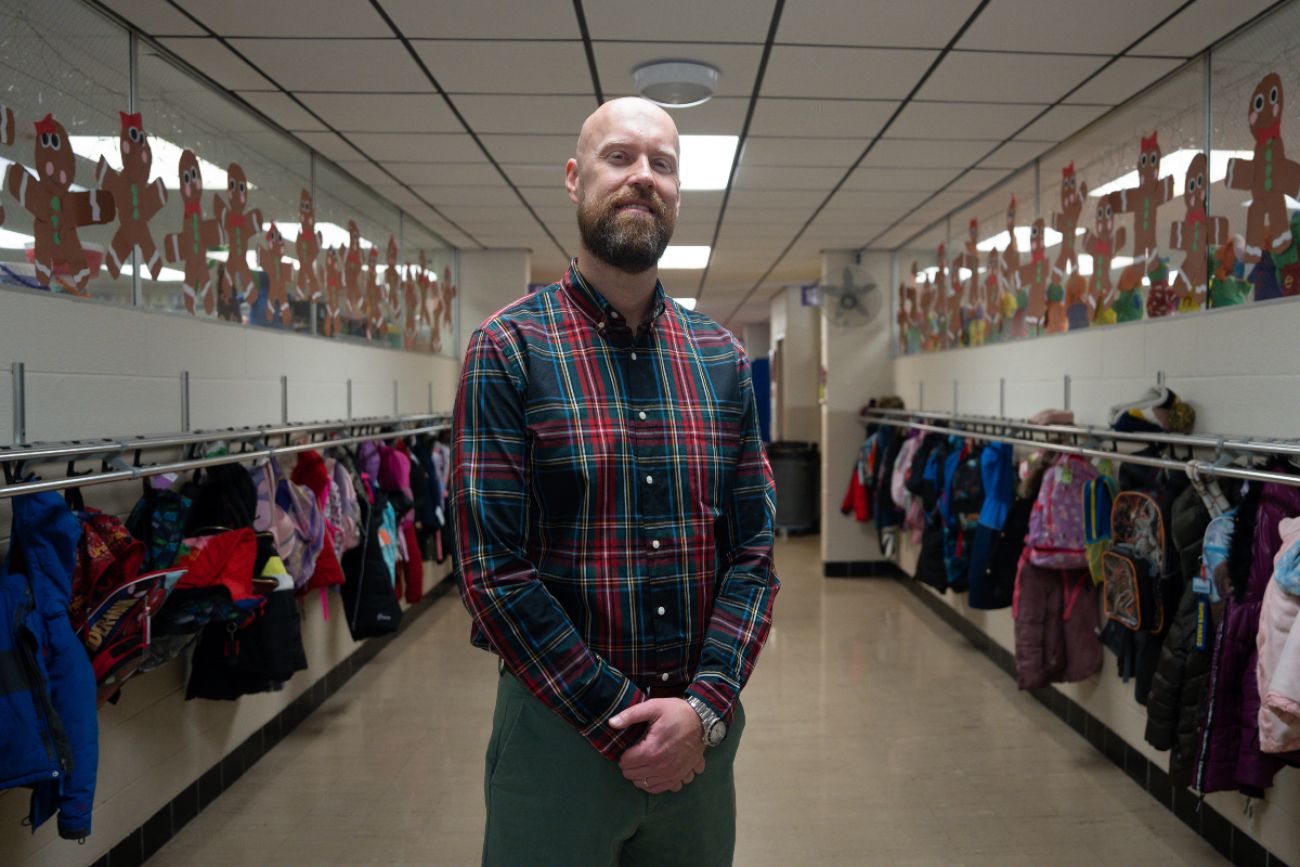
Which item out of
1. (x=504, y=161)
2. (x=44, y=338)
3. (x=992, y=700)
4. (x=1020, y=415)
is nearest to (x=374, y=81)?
(x=504, y=161)

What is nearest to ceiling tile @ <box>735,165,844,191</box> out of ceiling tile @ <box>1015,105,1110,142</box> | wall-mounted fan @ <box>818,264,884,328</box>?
ceiling tile @ <box>1015,105,1110,142</box>

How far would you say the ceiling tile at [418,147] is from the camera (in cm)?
420

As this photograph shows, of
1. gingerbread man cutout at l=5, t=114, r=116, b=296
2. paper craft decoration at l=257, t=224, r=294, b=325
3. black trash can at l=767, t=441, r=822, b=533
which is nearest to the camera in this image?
gingerbread man cutout at l=5, t=114, r=116, b=296

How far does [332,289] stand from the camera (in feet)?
15.4

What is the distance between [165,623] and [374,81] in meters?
2.06

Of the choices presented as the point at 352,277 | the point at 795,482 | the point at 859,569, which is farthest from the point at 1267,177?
the point at 795,482

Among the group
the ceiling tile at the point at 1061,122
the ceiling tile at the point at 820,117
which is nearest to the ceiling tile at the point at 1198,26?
the ceiling tile at the point at 1061,122

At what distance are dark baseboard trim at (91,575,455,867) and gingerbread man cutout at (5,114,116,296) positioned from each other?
1600mm

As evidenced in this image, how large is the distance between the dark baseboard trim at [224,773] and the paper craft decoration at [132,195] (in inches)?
65.3

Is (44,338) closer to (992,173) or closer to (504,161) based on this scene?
(504,161)

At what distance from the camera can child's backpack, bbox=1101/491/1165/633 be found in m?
2.97

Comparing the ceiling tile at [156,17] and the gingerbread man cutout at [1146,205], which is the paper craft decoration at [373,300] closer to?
the ceiling tile at [156,17]

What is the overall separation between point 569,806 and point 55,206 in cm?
222

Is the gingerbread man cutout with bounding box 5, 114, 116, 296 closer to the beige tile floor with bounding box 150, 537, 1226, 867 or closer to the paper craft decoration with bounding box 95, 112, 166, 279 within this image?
the paper craft decoration with bounding box 95, 112, 166, 279
